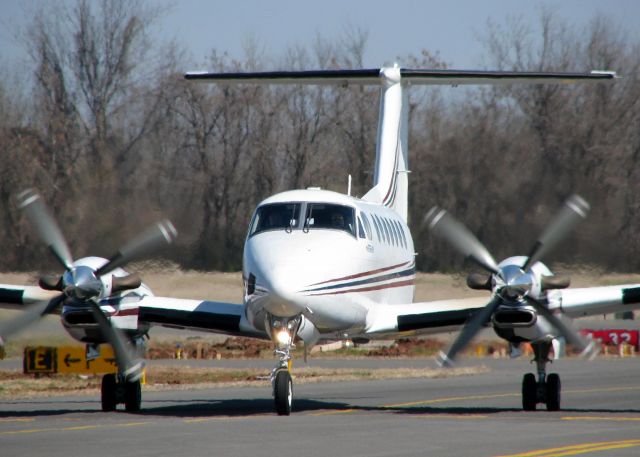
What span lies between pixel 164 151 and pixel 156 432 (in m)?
28.7

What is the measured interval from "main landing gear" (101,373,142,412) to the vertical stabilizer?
8.01 m

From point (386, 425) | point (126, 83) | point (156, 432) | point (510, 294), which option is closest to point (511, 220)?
point (510, 294)

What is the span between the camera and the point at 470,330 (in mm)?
17969

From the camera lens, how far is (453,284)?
1072 inches

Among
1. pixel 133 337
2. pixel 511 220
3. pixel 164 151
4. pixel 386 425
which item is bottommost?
pixel 386 425

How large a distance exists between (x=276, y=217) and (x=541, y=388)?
5.32 m

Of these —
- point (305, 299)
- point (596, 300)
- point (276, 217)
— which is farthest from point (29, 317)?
point (596, 300)

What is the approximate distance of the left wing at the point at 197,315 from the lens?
59.6 ft

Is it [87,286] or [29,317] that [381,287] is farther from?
[29,317]

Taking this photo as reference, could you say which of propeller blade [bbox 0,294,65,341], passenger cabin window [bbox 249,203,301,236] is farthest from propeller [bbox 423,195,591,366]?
propeller blade [bbox 0,294,65,341]

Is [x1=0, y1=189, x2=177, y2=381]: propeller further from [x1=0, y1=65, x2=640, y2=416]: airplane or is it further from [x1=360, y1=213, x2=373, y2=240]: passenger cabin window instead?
[x1=360, y1=213, x2=373, y2=240]: passenger cabin window

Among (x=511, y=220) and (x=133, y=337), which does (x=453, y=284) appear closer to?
(x=511, y=220)

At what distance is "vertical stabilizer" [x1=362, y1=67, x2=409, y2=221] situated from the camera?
2488cm

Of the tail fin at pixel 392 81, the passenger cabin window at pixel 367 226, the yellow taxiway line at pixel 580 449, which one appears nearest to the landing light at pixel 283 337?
the passenger cabin window at pixel 367 226
